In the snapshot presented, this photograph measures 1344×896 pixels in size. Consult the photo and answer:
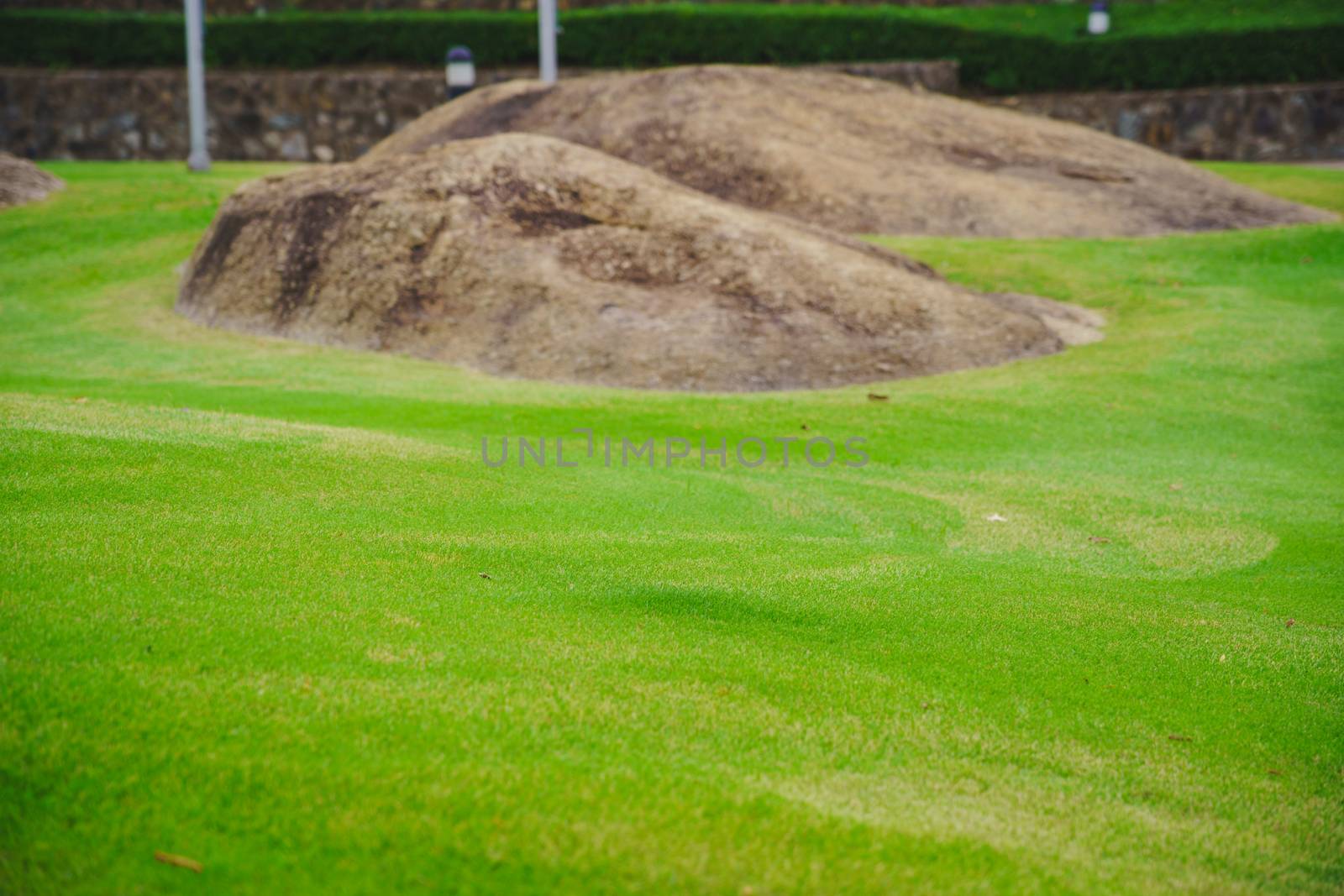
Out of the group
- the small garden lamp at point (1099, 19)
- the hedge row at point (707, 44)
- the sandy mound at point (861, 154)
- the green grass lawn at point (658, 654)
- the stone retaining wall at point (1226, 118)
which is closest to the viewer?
the green grass lawn at point (658, 654)

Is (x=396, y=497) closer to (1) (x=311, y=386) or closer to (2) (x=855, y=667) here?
(2) (x=855, y=667)

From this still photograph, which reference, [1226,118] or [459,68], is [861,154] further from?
[1226,118]

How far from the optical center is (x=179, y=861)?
8.95ft

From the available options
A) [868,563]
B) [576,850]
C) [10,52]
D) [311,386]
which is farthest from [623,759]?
[10,52]

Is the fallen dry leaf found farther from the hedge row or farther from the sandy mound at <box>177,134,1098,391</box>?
the hedge row

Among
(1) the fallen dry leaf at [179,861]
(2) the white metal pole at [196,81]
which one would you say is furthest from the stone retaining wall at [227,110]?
(1) the fallen dry leaf at [179,861]

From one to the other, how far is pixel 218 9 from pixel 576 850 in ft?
105

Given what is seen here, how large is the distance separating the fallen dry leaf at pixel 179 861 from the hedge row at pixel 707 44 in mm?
25713

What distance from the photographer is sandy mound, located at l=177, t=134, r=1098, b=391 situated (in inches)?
402

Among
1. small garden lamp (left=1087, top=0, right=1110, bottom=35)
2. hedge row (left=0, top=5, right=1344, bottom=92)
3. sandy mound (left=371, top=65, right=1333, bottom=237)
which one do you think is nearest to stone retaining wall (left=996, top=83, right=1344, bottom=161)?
hedge row (left=0, top=5, right=1344, bottom=92)

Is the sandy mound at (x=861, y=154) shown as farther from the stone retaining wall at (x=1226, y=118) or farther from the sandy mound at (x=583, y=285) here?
the stone retaining wall at (x=1226, y=118)

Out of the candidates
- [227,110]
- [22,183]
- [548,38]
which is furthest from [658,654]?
[227,110]

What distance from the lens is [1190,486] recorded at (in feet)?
24.6

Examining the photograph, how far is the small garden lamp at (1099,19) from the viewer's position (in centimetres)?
2584
